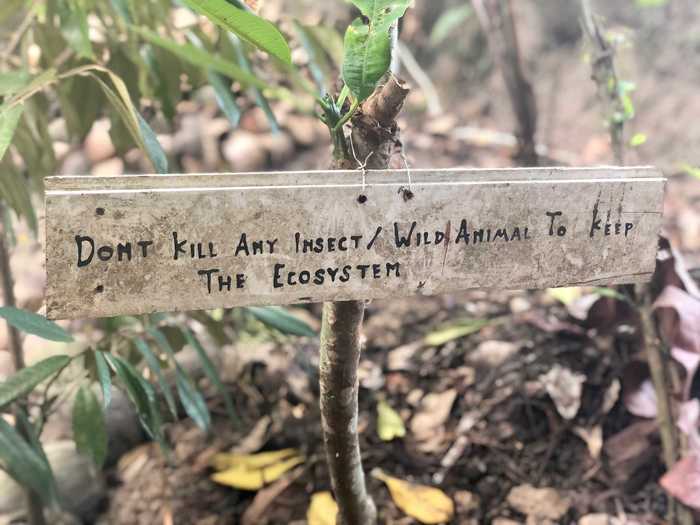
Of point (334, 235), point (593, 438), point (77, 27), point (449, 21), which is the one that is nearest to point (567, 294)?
point (593, 438)

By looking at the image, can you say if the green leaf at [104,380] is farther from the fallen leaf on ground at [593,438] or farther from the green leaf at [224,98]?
the fallen leaf on ground at [593,438]

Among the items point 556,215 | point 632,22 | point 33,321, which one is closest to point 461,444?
point 556,215

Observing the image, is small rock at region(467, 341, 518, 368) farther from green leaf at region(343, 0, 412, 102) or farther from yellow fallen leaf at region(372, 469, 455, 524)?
green leaf at region(343, 0, 412, 102)

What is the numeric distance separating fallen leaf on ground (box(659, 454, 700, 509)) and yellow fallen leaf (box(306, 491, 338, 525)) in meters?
0.45

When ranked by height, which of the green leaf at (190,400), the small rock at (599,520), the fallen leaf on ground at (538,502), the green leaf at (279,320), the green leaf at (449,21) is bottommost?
the small rock at (599,520)

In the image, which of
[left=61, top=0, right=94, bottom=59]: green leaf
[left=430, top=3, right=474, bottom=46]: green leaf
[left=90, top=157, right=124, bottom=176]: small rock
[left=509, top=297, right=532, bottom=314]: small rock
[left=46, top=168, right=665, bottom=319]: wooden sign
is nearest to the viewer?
[left=46, top=168, right=665, bottom=319]: wooden sign

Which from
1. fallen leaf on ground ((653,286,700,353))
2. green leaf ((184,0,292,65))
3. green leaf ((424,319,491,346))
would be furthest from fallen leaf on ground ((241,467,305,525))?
green leaf ((184,0,292,65))

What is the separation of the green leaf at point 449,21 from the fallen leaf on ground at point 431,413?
145 centimetres

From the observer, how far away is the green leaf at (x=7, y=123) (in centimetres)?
56

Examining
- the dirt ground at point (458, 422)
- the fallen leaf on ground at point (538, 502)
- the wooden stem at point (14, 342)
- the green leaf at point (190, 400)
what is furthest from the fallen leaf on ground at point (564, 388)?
the wooden stem at point (14, 342)

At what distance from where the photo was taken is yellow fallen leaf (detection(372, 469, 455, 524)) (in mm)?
938

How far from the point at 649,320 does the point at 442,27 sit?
155 cm

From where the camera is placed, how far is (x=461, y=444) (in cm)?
106

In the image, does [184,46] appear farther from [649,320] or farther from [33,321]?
[649,320]
